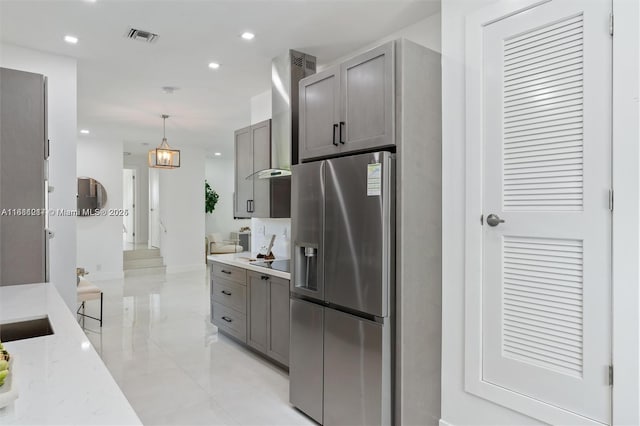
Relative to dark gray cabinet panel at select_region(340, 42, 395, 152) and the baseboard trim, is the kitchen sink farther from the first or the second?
the baseboard trim

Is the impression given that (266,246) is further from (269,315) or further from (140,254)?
(140,254)

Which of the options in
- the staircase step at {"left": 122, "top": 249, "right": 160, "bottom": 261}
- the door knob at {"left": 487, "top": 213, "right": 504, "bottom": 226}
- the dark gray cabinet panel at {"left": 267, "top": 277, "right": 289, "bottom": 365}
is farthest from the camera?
the staircase step at {"left": 122, "top": 249, "right": 160, "bottom": 261}

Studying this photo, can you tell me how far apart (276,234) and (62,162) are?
7.15 feet

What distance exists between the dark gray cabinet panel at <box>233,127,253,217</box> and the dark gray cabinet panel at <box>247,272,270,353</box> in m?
0.90

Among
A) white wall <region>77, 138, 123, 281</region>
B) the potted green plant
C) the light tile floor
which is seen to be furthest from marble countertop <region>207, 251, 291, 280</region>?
the potted green plant

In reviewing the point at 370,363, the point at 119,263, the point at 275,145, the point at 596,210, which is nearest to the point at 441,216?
the point at 596,210

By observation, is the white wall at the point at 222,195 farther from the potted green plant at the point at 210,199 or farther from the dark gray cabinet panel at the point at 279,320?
the dark gray cabinet panel at the point at 279,320

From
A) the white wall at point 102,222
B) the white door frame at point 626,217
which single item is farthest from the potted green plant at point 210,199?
the white door frame at point 626,217

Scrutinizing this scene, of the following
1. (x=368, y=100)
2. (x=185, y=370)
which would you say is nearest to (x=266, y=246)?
(x=185, y=370)

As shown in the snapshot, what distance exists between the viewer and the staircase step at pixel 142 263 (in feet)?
29.2

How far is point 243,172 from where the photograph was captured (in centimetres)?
449

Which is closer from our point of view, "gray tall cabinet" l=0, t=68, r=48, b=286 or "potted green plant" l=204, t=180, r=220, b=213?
"gray tall cabinet" l=0, t=68, r=48, b=286

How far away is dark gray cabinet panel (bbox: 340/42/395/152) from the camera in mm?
2188

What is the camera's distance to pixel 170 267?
8992 millimetres
